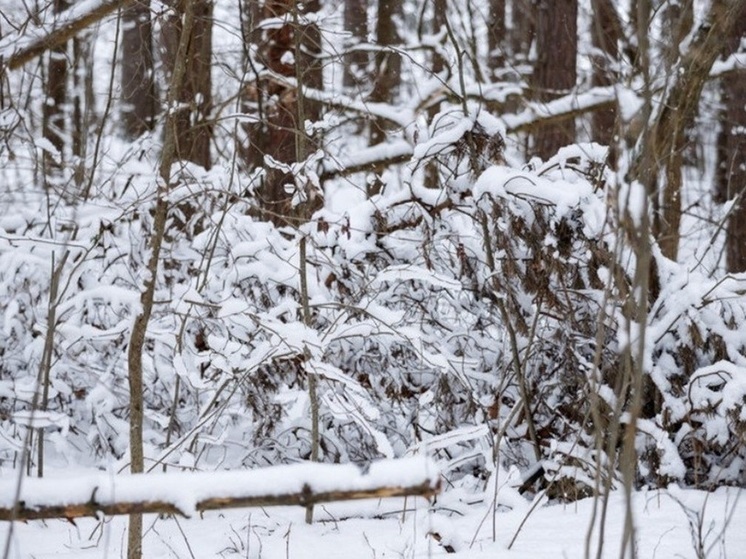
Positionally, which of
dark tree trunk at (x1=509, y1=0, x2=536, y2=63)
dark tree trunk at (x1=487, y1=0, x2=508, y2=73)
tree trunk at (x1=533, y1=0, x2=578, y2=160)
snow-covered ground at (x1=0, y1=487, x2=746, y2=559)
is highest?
dark tree trunk at (x1=509, y1=0, x2=536, y2=63)

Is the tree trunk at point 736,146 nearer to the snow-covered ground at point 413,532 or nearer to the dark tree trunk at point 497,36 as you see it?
the dark tree trunk at point 497,36

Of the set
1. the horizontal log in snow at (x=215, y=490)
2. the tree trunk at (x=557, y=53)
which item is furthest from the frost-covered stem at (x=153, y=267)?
the tree trunk at (x=557, y=53)

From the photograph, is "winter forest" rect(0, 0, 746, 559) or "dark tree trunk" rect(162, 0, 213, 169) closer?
"winter forest" rect(0, 0, 746, 559)

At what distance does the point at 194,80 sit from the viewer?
5676 mm

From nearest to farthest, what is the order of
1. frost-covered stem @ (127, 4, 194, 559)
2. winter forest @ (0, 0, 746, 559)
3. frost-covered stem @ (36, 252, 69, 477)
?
1. frost-covered stem @ (36, 252, 69, 477)
2. frost-covered stem @ (127, 4, 194, 559)
3. winter forest @ (0, 0, 746, 559)

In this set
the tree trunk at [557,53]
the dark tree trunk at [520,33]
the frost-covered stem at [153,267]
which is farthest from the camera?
the dark tree trunk at [520,33]

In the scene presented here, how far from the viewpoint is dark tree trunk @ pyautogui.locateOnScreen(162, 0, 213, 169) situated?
4.14 meters

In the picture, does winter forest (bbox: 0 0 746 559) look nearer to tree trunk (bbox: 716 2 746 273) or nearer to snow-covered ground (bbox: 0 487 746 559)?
snow-covered ground (bbox: 0 487 746 559)

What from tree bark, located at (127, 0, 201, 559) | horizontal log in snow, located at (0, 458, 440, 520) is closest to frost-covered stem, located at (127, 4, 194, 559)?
tree bark, located at (127, 0, 201, 559)

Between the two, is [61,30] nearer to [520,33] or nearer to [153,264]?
[153,264]

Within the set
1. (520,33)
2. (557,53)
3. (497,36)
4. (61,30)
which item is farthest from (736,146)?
(520,33)

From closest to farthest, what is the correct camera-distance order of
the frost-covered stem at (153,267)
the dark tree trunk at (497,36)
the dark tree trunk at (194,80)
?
the frost-covered stem at (153,267) → the dark tree trunk at (194,80) → the dark tree trunk at (497,36)

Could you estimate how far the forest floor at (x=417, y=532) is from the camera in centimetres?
337

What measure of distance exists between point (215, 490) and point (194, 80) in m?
4.26
